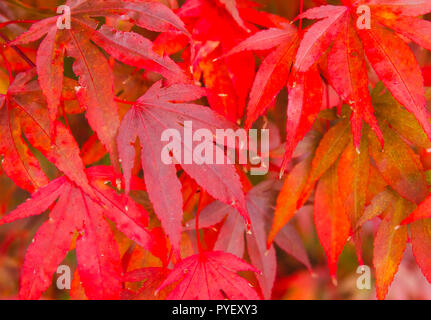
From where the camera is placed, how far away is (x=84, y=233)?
45 cm

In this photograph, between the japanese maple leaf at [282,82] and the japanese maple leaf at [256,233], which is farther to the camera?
the japanese maple leaf at [256,233]

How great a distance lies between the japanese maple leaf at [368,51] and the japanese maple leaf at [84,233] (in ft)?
0.86

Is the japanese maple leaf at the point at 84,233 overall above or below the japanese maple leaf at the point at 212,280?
above

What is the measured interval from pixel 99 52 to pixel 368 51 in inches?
11.5

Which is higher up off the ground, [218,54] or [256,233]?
[218,54]

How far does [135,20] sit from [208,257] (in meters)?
0.29

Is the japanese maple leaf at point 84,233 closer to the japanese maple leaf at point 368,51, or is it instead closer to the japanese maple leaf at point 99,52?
the japanese maple leaf at point 99,52

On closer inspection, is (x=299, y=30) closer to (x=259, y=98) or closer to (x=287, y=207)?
(x=259, y=98)

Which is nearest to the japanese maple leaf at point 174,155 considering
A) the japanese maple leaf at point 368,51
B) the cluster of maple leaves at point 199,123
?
the cluster of maple leaves at point 199,123

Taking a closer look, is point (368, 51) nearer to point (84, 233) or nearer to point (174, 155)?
point (174, 155)

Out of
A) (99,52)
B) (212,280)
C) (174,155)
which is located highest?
(99,52)

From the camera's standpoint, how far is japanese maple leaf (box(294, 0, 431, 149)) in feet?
1.33

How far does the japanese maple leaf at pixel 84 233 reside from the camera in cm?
43

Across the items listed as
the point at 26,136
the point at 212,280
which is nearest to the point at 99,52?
the point at 26,136
